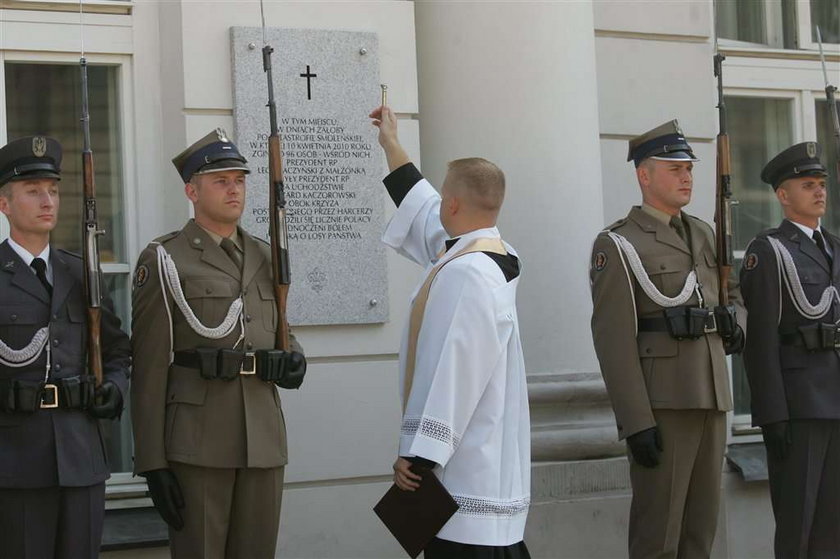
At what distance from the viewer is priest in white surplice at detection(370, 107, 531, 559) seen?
4.52 metres

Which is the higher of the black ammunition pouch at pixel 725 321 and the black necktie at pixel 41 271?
the black necktie at pixel 41 271

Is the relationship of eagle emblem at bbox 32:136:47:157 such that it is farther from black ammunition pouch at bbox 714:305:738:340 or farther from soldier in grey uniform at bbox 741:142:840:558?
soldier in grey uniform at bbox 741:142:840:558

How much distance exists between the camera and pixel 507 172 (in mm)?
6918

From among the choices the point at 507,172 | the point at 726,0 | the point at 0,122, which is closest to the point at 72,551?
the point at 0,122

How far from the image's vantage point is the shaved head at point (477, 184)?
15.6 feet

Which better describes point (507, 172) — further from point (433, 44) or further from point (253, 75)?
point (253, 75)

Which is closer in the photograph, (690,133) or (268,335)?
(268,335)

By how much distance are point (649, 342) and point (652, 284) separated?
24 cm

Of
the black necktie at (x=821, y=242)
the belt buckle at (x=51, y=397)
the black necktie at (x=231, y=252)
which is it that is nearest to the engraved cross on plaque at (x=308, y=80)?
the black necktie at (x=231, y=252)

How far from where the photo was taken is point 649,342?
5.88 meters

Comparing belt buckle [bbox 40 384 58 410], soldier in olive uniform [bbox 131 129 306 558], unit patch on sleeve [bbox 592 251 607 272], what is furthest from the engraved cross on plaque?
belt buckle [bbox 40 384 58 410]

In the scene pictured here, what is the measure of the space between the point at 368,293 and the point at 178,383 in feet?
5.63

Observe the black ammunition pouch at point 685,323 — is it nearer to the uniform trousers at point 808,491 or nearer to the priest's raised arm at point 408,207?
the uniform trousers at point 808,491

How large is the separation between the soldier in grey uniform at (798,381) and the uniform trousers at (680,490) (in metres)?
0.45
